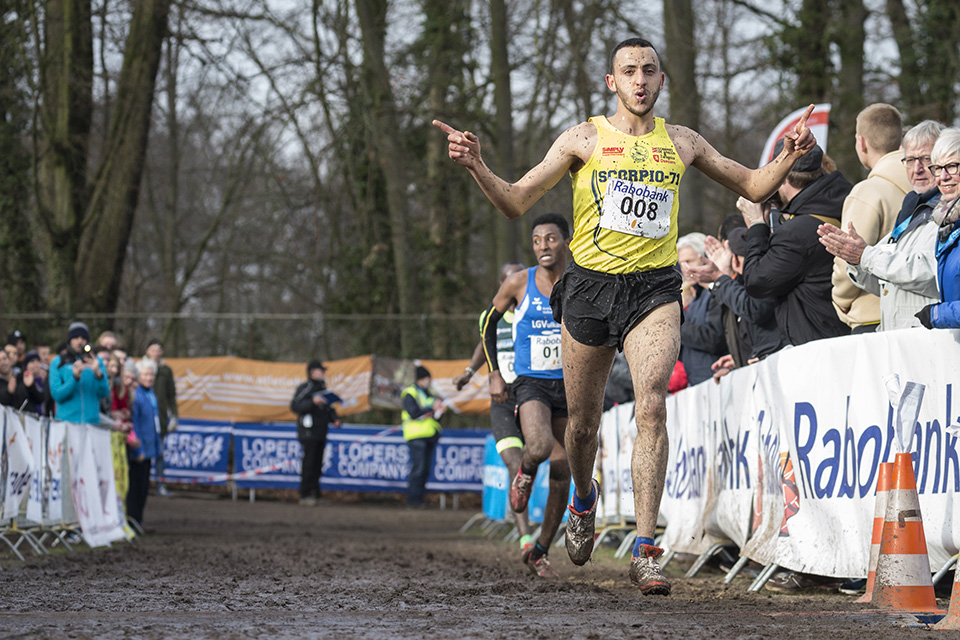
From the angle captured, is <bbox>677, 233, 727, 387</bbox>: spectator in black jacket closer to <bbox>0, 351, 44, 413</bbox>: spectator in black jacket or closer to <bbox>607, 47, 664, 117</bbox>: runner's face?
<bbox>607, 47, 664, 117</bbox>: runner's face

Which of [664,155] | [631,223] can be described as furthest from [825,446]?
[664,155]

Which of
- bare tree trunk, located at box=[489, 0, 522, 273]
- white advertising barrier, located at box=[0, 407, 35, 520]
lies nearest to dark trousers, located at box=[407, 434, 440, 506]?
bare tree trunk, located at box=[489, 0, 522, 273]

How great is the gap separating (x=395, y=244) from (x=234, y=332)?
3.72m

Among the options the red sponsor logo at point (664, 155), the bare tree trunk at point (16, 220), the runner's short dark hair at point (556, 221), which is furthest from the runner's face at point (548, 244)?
the bare tree trunk at point (16, 220)

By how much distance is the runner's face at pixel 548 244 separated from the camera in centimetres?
820

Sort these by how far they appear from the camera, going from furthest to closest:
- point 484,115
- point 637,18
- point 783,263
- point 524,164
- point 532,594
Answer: point 524,164
point 484,115
point 637,18
point 783,263
point 532,594

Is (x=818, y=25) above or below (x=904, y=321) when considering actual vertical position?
above

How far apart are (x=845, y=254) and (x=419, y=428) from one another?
14284 millimetres

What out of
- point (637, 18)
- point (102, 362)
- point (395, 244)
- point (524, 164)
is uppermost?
point (637, 18)

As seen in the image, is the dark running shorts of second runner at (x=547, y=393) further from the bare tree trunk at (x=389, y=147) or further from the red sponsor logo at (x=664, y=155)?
the bare tree trunk at (x=389, y=147)

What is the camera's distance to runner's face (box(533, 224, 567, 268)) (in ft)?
26.9

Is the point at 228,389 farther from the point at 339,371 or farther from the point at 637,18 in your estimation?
the point at 637,18

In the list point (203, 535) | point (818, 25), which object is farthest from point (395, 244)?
point (203, 535)

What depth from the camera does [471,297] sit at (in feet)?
87.2
